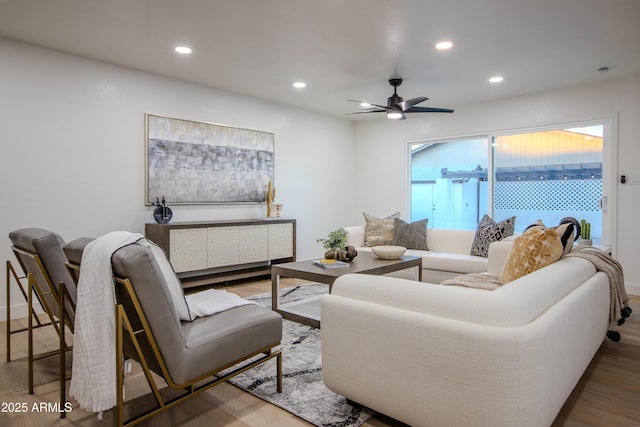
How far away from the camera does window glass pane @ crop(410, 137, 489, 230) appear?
5.93 meters

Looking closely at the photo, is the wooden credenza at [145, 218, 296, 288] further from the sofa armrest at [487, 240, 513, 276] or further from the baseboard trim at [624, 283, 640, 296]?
the baseboard trim at [624, 283, 640, 296]

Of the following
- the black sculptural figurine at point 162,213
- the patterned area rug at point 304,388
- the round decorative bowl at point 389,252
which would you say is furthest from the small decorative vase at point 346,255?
the black sculptural figurine at point 162,213

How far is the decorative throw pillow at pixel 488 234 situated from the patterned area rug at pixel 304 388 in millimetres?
2424

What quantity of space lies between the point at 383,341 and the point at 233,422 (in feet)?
2.80

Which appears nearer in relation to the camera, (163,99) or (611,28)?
(611,28)

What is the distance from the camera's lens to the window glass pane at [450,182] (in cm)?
593

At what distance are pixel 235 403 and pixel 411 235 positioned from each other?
3517mm

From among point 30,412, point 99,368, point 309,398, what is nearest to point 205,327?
point 99,368

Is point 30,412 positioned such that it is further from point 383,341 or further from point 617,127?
point 617,127

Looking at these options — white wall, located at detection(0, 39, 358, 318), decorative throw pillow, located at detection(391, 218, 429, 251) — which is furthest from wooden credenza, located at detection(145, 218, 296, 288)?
decorative throw pillow, located at detection(391, 218, 429, 251)

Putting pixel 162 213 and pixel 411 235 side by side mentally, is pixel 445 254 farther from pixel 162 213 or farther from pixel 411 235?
pixel 162 213

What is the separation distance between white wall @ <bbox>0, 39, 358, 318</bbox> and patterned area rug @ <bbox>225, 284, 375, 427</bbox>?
245 centimetres

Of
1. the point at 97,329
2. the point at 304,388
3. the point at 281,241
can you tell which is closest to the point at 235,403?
the point at 304,388

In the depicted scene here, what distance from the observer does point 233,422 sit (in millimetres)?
1876
